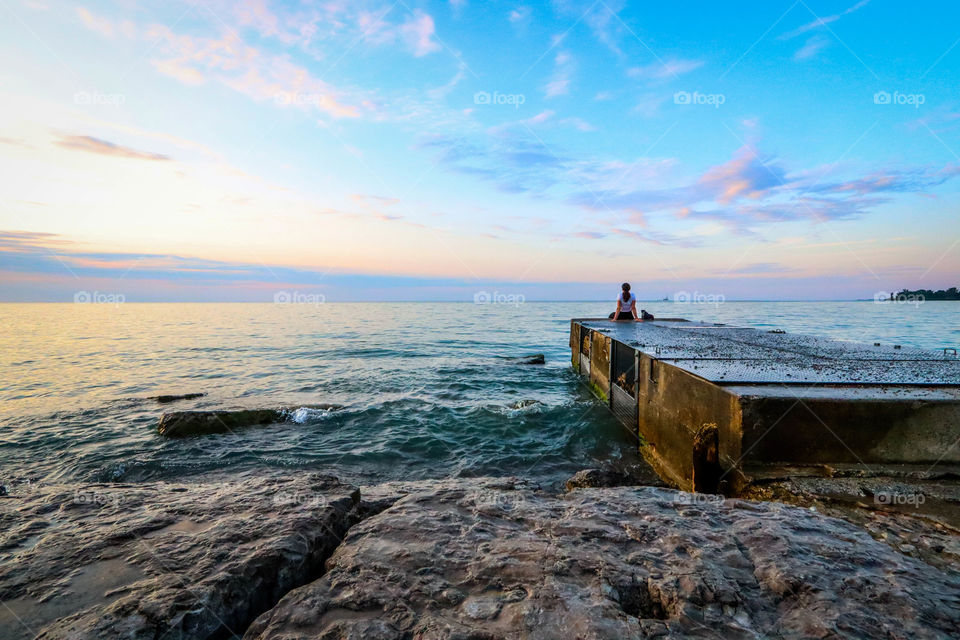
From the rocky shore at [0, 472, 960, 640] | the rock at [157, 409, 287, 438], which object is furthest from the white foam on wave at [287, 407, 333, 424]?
the rocky shore at [0, 472, 960, 640]

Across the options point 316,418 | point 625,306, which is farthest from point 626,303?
point 316,418

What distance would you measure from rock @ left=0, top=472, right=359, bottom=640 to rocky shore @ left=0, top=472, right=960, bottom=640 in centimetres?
1

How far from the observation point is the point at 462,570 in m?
2.20

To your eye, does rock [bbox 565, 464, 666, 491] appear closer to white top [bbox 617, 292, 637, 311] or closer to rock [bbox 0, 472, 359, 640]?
rock [bbox 0, 472, 359, 640]

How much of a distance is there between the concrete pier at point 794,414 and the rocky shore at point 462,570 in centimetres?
101

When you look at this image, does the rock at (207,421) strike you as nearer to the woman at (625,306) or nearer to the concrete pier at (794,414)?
the concrete pier at (794,414)

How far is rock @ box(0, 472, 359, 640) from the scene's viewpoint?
186 cm

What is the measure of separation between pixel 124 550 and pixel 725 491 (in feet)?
16.0

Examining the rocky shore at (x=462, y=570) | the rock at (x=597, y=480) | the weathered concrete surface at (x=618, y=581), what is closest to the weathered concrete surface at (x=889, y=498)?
the rocky shore at (x=462, y=570)

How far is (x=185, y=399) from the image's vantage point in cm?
1112

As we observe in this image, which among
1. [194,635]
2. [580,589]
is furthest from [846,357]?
[194,635]

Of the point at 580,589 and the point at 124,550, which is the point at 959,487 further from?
the point at 124,550

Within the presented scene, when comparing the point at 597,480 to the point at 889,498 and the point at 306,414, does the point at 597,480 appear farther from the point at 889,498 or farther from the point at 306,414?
the point at 306,414

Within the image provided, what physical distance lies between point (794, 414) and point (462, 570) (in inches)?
138
